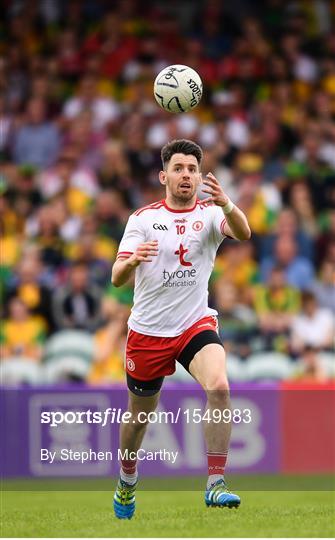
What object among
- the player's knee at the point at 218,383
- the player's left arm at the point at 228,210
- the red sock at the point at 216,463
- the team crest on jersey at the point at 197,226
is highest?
the player's left arm at the point at 228,210

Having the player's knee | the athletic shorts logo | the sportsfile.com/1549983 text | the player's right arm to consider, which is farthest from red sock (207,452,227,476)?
the sportsfile.com/1549983 text

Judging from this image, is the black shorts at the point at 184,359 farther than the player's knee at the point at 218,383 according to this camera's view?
Yes

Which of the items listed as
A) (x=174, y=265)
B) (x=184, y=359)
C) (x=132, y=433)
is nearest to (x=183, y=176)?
(x=174, y=265)

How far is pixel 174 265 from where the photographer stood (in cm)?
881

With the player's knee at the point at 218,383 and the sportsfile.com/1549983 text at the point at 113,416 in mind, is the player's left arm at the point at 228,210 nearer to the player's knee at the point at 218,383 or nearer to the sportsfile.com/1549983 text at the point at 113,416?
the player's knee at the point at 218,383

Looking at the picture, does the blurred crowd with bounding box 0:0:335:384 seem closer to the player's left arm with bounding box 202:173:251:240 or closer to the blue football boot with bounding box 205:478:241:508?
the blue football boot with bounding box 205:478:241:508

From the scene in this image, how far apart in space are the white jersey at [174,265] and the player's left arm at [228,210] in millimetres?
205

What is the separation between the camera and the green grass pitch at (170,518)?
8.05 metres

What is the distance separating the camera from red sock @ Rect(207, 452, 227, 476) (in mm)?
8562

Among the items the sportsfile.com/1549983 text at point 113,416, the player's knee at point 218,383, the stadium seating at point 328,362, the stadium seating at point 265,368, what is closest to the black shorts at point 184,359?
the player's knee at point 218,383

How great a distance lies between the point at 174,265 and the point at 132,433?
1.14 meters

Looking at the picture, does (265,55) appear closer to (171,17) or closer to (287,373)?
(171,17)

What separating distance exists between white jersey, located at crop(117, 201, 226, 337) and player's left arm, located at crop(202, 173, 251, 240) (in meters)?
0.21

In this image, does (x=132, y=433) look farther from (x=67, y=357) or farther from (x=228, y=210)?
(x=67, y=357)
